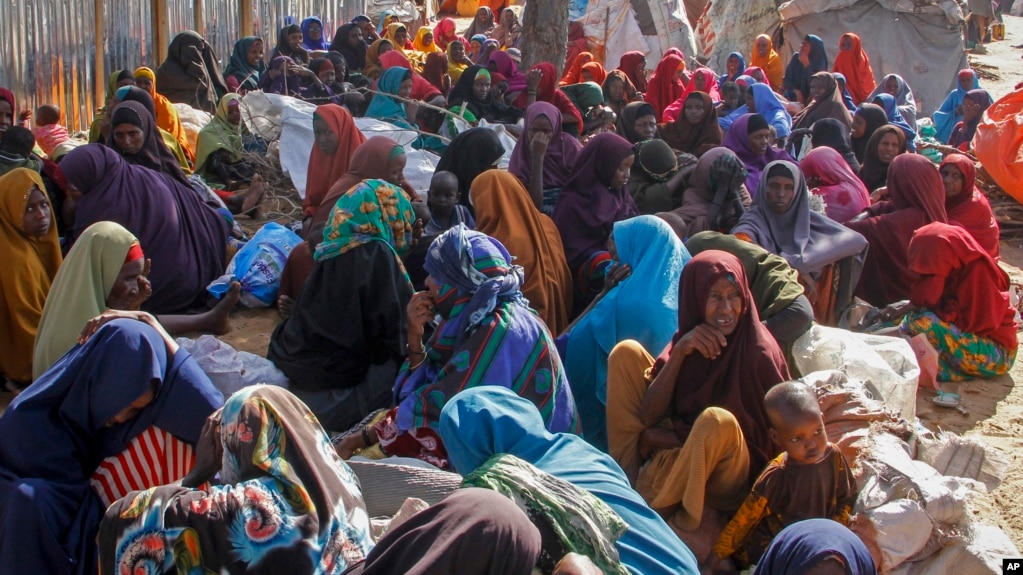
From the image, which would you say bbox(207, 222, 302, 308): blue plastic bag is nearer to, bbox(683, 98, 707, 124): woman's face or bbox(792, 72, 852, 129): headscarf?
bbox(683, 98, 707, 124): woman's face

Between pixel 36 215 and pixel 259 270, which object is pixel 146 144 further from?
pixel 36 215

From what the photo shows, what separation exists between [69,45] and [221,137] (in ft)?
8.85

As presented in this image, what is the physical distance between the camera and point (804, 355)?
15.5 feet

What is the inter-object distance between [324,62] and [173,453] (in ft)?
24.2

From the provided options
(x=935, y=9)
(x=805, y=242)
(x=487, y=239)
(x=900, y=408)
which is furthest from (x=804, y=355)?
(x=935, y=9)

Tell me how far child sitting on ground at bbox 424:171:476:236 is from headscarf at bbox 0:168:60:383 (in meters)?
1.97

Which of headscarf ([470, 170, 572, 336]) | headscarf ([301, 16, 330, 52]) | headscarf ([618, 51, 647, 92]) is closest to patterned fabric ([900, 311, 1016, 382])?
headscarf ([470, 170, 572, 336])

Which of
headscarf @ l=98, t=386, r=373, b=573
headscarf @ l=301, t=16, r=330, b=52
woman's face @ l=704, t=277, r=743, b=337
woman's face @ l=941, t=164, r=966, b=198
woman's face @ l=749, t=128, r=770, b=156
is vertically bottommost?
headscarf @ l=98, t=386, r=373, b=573

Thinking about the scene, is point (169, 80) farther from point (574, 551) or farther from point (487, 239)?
point (574, 551)

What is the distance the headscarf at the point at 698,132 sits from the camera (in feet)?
27.8

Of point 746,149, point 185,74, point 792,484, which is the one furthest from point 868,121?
point 185,74

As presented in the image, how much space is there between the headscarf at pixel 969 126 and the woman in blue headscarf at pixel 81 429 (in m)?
10.2

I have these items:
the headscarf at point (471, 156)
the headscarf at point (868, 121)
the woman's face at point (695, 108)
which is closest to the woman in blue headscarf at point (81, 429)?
the headscarf at point (471, 156)

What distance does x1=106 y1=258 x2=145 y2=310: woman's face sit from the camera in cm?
394
